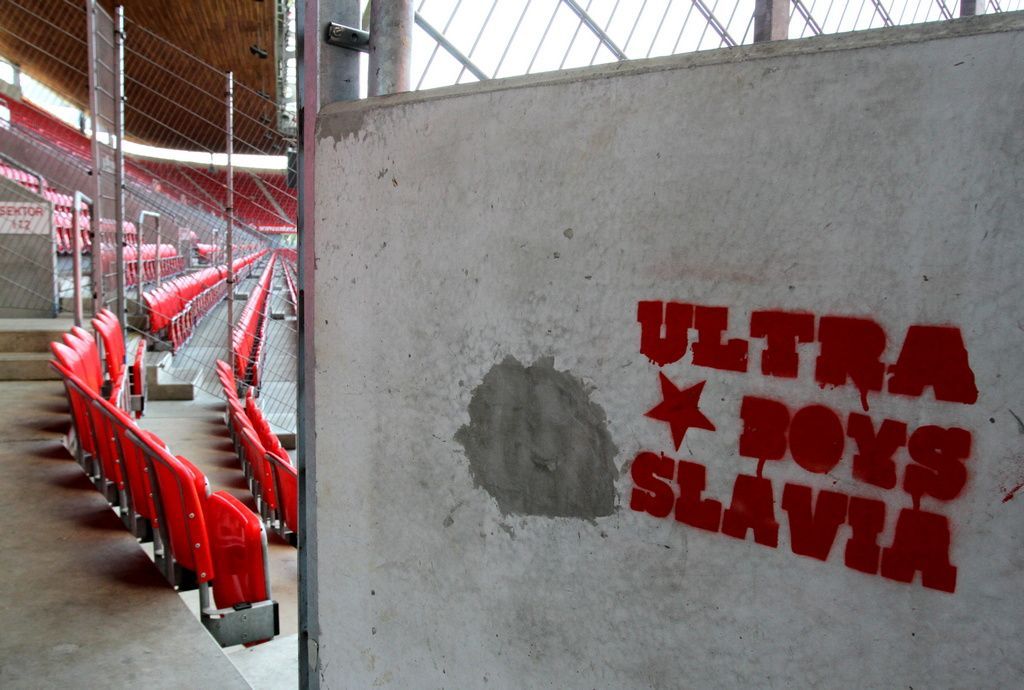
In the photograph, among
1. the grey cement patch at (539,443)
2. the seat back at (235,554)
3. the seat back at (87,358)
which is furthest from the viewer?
the seat back at (87,358)

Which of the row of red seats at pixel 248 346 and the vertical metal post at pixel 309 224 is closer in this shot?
the vertical metal post at pixel 309 224

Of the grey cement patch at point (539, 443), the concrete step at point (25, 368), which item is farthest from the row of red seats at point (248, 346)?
the grey cement patch at point (539, 443)

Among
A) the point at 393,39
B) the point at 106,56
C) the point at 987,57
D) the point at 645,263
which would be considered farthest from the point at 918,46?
the point at 106,56

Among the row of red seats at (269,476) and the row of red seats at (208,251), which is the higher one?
the row of red seats at (208,251)

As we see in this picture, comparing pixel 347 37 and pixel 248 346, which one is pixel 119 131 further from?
pixel 347 37

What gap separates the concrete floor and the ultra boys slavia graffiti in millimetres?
1166

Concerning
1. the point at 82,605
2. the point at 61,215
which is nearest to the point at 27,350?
the point at 82,605

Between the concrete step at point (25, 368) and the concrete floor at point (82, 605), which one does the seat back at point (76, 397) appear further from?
the concrete step at point (25, 368)

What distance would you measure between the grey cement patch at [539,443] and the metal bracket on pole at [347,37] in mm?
671

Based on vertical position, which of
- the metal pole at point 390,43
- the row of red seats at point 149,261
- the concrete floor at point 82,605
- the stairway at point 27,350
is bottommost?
the concrete floor at point 82,605

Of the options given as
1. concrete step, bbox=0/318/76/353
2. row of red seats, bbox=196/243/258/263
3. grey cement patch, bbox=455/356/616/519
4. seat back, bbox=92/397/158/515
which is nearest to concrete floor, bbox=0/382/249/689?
seat back, bbox=92/397/158/515

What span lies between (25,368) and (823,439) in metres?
4.61

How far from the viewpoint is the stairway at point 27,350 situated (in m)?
4.43

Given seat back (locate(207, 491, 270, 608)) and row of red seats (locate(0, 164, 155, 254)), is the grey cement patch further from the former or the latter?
row of red seats (locate(0, 164, 155, 254))
